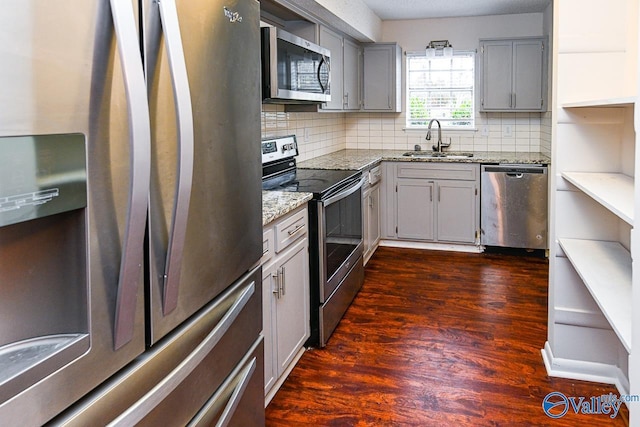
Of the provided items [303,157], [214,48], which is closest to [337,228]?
[303,157]

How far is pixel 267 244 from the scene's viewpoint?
7.22ft

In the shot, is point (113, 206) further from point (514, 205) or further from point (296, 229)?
point (514, 205)

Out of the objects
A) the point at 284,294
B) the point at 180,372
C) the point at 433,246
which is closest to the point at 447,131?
the point at 433,246

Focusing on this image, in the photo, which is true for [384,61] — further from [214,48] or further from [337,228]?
[214,48]

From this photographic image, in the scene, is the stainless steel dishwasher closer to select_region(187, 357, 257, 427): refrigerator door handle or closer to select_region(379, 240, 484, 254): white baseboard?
select_region(379, 240, 484, 254): white baseboard

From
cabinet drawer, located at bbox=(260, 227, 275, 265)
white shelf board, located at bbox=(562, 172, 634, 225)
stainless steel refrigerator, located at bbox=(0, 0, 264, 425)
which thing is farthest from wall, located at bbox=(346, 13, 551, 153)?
stainless steel refrigerator, located at bbox=(0, 0, 264, 425)

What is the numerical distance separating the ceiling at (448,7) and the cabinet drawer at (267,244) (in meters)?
3.13

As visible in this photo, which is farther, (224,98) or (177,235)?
(224,98)

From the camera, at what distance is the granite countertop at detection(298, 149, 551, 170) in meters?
4.17

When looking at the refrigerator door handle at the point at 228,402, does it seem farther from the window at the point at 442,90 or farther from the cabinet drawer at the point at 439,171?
the window at the point at 442,90

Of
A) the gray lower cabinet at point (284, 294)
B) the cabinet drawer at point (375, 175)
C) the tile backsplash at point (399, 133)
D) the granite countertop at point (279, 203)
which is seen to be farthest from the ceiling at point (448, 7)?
the gray lower cabinet at point (284, 294)

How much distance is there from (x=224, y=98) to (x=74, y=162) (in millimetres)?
614

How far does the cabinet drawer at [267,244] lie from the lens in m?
2.17

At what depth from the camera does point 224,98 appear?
1.40 meters
